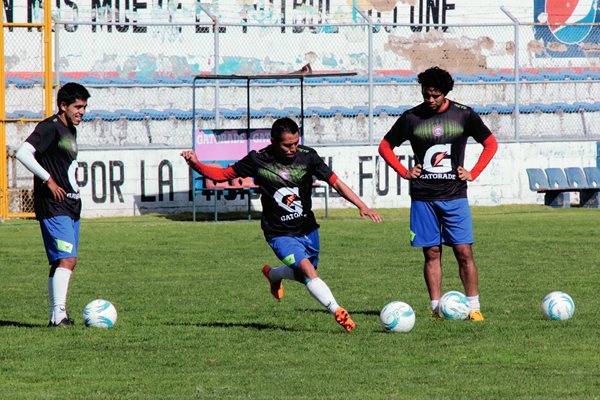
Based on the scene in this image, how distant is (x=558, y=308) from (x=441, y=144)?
1.58 metres

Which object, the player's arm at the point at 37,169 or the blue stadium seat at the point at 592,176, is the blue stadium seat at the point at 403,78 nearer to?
the blue stadium seat at the point at 592,176

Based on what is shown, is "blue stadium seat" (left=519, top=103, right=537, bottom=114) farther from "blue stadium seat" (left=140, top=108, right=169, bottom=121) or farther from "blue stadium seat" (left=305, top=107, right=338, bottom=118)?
"blue stadium seat" (left=140, top=108, right=169, bottom=121)

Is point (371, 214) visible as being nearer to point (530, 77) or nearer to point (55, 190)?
point (55, 190)

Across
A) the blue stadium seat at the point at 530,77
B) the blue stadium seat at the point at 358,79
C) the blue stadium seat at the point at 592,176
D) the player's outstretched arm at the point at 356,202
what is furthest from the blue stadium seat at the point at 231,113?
the player's outstretched arm at the point at 356,202

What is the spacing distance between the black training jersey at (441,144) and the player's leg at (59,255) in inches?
108

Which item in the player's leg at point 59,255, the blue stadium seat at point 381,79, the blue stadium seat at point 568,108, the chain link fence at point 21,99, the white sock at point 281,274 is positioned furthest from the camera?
the blue stadium seat at point 381,79

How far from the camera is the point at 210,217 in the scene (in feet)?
71.1

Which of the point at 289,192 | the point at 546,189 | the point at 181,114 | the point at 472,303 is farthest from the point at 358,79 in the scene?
the point at 289,192

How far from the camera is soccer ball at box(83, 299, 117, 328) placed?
9641 mm

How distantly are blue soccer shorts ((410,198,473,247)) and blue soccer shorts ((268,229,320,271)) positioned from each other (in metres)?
0.88

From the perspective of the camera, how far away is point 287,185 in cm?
962

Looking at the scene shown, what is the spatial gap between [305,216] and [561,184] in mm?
14192

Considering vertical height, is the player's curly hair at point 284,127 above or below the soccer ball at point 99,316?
above

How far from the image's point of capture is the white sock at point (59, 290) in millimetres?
9656
